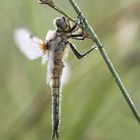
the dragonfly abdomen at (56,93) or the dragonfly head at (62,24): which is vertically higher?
the dragonfly head at (62,24)

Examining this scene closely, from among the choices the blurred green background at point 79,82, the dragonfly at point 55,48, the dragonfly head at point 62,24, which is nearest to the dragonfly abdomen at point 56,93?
the dragonfly at point 55,48

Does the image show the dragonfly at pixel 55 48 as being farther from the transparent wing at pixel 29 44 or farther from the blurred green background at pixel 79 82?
the blurred green background at pixel 79 82

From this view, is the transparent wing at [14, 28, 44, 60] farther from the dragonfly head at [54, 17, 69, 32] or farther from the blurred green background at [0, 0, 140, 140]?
the blurred green background at [0, 0, 140, 140]

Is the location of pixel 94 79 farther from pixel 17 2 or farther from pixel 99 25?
pixel 17 2

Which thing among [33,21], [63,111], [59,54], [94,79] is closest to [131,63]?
[94,79]

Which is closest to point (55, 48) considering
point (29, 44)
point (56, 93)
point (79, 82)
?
point (29, 44)

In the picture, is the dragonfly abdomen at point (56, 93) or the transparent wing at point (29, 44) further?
the transparent wing at point (29, 44)

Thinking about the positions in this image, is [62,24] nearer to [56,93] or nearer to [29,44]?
[29,44]
